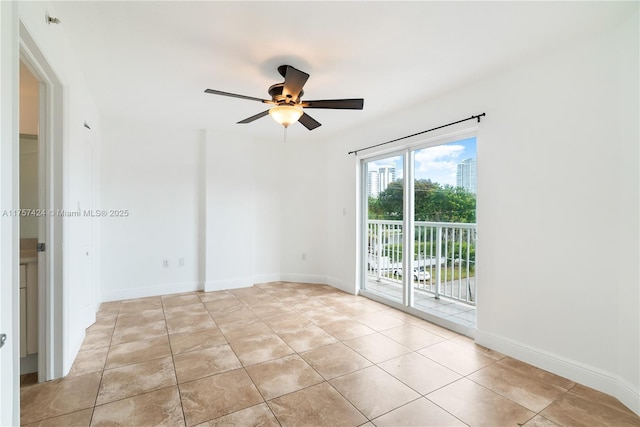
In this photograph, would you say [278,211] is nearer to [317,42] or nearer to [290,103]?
[290,103]

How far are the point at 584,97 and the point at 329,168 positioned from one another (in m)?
3.53

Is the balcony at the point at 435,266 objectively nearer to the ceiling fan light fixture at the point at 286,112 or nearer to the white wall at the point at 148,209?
the ceiling fan light fixture at the point at 286,112

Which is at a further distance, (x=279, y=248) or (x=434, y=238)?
(x=279, y=248)

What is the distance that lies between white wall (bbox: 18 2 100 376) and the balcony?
3410 millimetres

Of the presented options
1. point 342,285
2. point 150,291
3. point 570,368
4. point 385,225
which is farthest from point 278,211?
point 570,368

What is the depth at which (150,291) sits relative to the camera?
14.7 ft

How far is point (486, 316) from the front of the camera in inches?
114

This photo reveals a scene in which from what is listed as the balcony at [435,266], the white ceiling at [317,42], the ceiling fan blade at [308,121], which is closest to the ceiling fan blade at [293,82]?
the white ceiling at [317,42]

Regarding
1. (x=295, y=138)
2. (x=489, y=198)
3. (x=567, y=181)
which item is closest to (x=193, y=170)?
(x=295, y=138)

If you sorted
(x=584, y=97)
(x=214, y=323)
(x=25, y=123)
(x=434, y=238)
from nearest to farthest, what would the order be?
(x=584, y=97) < (x=25, y=123) < (x=214, y=323) < (x=434, y=238)

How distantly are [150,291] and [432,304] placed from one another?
404cm

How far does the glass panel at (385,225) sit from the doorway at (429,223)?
14 millimetres

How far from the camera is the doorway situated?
3416 mm

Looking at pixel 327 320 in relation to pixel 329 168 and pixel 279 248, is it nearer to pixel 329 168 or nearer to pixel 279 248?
pixel 279 248
